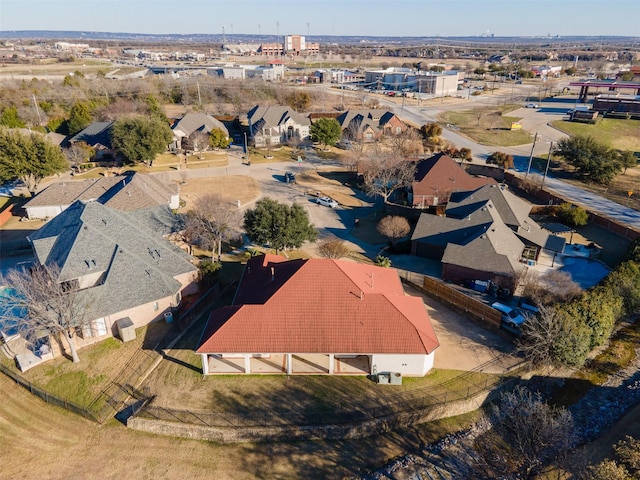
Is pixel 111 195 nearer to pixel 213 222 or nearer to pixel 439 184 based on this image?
pixel 213 222

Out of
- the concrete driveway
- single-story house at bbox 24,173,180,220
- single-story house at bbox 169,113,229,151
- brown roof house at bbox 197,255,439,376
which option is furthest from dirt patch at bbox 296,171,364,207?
brown roof house at bbox 197,255,439,376

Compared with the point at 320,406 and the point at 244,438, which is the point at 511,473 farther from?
the point at 244,438

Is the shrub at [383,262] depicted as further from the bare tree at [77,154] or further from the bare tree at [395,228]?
the bare tree at [77,154]

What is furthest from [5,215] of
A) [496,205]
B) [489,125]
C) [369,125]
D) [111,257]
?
[489,125]

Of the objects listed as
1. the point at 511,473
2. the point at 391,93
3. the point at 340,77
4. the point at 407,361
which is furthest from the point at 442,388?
the point at 340,77

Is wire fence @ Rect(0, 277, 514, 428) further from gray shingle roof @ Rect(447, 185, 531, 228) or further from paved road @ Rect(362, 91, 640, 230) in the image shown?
paved road @ Rect(362, 91, 640, 230)
